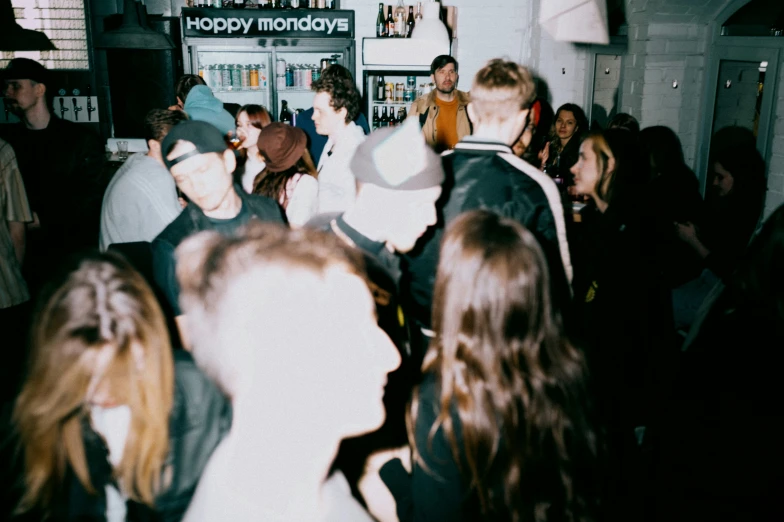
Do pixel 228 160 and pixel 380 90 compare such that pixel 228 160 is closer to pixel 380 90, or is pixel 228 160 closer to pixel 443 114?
pixel 443 114

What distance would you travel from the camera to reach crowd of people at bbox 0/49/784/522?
33.1 inches

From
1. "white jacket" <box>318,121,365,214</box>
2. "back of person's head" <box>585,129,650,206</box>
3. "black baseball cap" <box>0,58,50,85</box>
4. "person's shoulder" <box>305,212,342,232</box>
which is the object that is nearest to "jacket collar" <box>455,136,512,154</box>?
"person's shoulder" <box>305,212,342,232</box>

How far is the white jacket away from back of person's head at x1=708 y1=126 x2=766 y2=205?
225cm

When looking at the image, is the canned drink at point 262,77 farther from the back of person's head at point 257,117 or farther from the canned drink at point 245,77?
the back of person's head at point 257,117

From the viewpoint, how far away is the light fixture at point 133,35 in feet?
15.4

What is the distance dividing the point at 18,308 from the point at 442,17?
16.9ft

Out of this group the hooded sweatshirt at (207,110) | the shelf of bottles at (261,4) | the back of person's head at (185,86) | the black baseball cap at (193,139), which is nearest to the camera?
the black baseball cap at (193,139)

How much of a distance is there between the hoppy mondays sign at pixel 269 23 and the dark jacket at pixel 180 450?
18.0ft

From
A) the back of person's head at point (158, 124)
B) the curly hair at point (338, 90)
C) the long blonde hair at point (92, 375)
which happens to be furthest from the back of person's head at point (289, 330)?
the curly hair at point (338, 90)

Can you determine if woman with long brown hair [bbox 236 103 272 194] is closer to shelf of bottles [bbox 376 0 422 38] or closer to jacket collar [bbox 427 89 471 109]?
jacket collar [bbox 427 89 471 109]

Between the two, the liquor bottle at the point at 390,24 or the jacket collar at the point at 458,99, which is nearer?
the jacket collar at the point at 458,99

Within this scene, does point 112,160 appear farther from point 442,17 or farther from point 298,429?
point 298,429

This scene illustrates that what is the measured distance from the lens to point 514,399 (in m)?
1.29

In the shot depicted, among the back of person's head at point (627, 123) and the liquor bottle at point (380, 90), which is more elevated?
the liquor bottle at point (380, 90)
